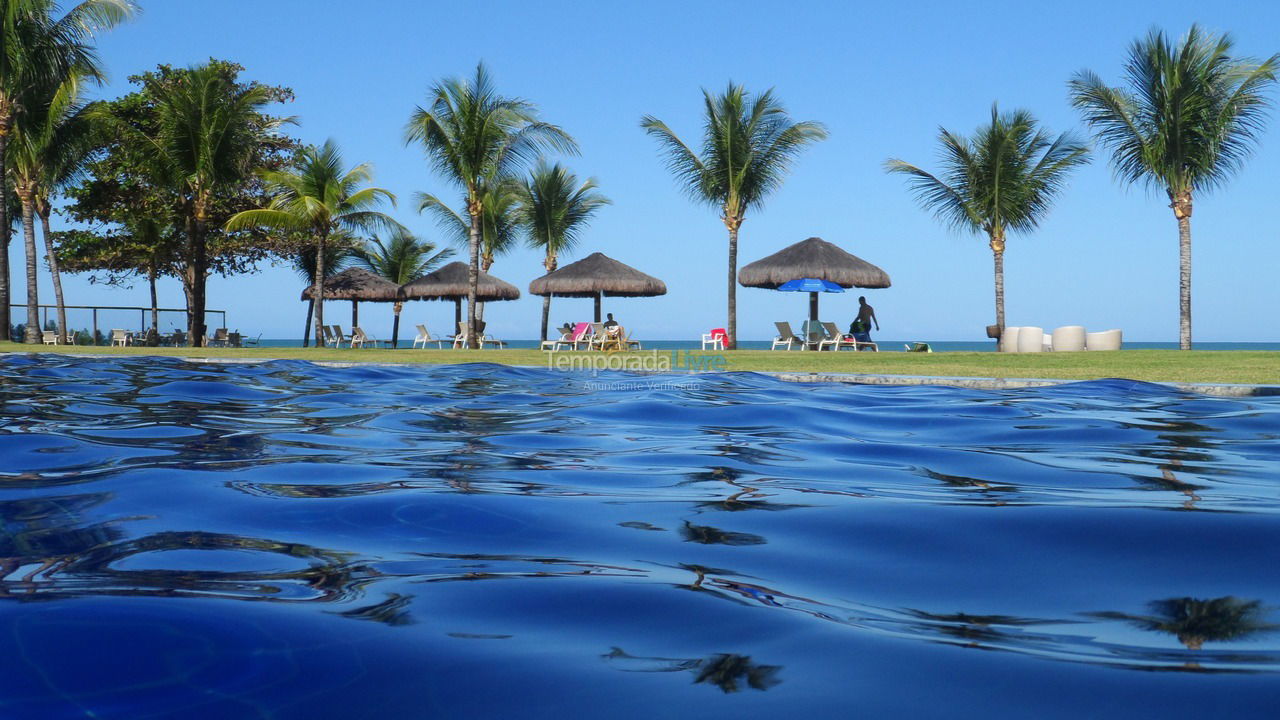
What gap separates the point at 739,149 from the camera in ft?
75.0

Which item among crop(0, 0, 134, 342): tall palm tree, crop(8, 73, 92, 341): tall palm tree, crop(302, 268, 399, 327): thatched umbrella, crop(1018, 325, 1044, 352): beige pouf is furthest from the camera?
crop(302, 268, 399, 327): thatched umbrella

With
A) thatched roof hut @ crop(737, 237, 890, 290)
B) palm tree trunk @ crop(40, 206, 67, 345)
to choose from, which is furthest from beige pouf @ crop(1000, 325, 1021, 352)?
palm tree trunk @ crop(40, 206, 67, 345)

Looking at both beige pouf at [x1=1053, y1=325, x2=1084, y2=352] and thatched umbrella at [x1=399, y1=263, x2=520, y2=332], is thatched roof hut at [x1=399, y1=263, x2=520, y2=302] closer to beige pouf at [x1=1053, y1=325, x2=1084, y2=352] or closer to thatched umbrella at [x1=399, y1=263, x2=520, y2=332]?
thatched umbrella at [x1=399, y1=263, x2=520, y2=332]

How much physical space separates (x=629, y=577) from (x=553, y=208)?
95.1 ft

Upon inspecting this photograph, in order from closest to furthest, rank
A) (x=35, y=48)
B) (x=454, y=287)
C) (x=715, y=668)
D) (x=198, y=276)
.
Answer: (x=715, y=668) → (x=35, y=48) → (x=198, y=276) → (x=454, y=287)

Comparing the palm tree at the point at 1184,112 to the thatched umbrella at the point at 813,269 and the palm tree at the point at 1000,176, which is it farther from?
the thatched umbrella at the point at 813,269

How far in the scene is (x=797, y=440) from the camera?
14.1ft

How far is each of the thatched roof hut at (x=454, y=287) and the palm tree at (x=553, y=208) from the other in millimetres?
2324

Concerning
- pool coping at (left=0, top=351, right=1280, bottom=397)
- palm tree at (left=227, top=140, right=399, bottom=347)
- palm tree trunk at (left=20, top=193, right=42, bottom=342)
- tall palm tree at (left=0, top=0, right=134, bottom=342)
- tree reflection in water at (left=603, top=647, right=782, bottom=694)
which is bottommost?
tree reflection in water at (left=603, top=647, right=782, bottom=694)

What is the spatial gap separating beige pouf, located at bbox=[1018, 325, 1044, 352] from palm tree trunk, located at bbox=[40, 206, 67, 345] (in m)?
24.8

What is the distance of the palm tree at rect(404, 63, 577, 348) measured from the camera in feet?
70.7

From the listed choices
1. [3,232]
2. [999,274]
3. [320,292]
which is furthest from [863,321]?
[3,232]

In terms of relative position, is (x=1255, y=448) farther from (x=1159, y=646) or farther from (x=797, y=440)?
(x=1159, y=646)

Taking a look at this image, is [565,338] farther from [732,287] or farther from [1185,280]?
[1185,280]
